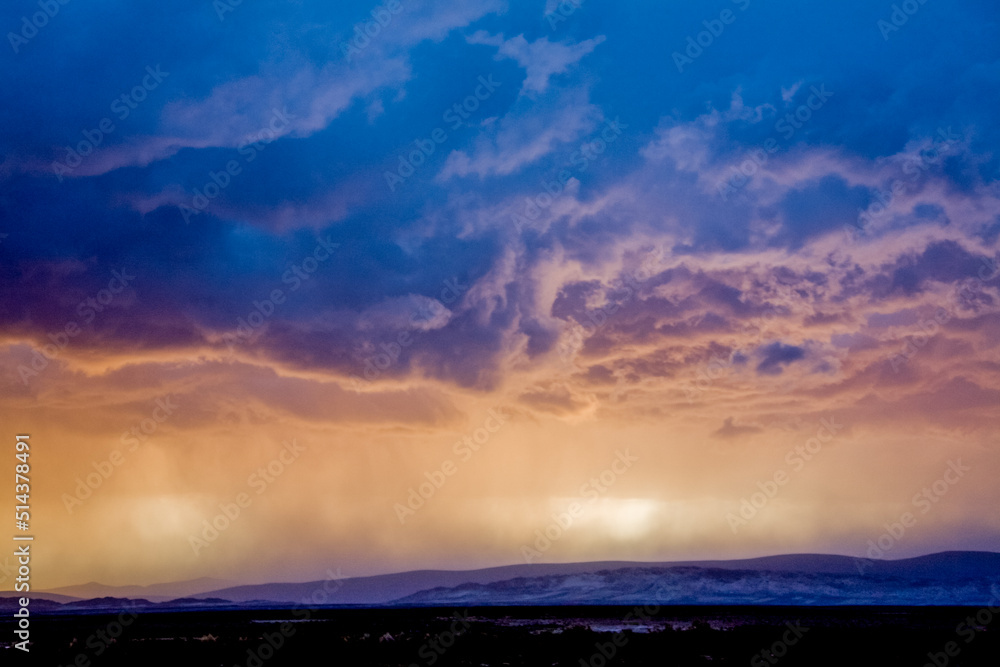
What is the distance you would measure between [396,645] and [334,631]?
1341 cm

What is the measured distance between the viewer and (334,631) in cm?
5519

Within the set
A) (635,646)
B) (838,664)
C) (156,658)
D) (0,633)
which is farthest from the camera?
(0,633)

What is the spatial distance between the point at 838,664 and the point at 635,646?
1038 cm

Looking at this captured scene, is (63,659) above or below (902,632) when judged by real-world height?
above

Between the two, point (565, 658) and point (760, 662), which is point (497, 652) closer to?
point (565, 658)

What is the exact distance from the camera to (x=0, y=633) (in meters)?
58.1

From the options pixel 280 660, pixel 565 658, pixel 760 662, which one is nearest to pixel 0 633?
pixel 280 660

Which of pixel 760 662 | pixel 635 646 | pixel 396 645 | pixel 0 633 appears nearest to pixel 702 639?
pixel 635 646

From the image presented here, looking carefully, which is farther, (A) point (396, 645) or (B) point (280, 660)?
(A) point (396, 645)

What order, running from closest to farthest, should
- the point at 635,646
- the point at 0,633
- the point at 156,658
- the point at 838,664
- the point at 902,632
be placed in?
the point at 838,664 → the point at 156,658 → the point at 635,646 → the point at 902,632 → the point at 0,633

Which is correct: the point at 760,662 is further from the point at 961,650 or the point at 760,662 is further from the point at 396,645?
the point at 396,645

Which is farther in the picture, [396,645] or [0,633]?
[0,633]

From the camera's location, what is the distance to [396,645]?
43.6m

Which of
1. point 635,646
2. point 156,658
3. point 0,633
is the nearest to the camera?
point 156,658
